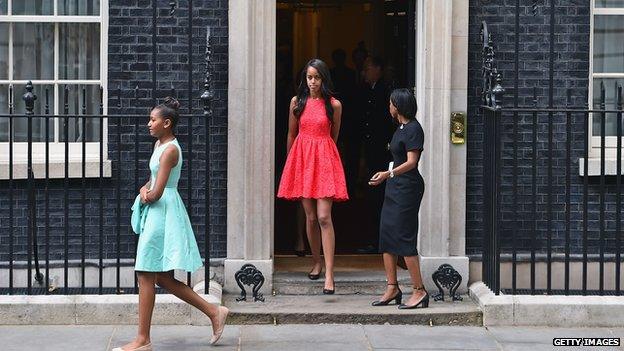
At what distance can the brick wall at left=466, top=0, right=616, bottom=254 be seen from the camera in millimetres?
10172

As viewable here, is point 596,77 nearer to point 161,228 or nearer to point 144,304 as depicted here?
point 161,228

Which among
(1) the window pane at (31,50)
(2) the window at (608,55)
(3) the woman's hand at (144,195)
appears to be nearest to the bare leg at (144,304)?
(3) the woman's hand at (144,195)

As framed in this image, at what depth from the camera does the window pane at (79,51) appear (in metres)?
10.3

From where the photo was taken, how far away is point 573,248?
1033cm

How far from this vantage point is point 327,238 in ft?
32.7

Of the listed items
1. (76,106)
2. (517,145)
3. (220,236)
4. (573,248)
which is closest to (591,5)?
(517,145)

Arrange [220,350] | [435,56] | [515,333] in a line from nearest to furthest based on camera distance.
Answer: [220,350] < [515,333] < [435,56]

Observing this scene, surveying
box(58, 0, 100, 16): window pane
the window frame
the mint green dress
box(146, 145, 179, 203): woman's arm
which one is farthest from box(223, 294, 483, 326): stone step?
box(58, 0, 100, 16): window pane

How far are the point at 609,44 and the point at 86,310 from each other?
187 inches

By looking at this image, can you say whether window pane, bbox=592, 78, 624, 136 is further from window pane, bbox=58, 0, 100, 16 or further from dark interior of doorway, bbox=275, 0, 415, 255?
window pane, bbox=58, 0, 100, 16

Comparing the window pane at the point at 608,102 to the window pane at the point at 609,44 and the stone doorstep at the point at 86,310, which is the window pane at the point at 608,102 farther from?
the stone doorstep at the point at 86,310

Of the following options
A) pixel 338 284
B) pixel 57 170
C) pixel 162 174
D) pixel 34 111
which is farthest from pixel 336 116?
pixel 34 111

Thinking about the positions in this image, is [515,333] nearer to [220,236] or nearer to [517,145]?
[517,145]

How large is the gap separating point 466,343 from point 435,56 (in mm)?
2393
